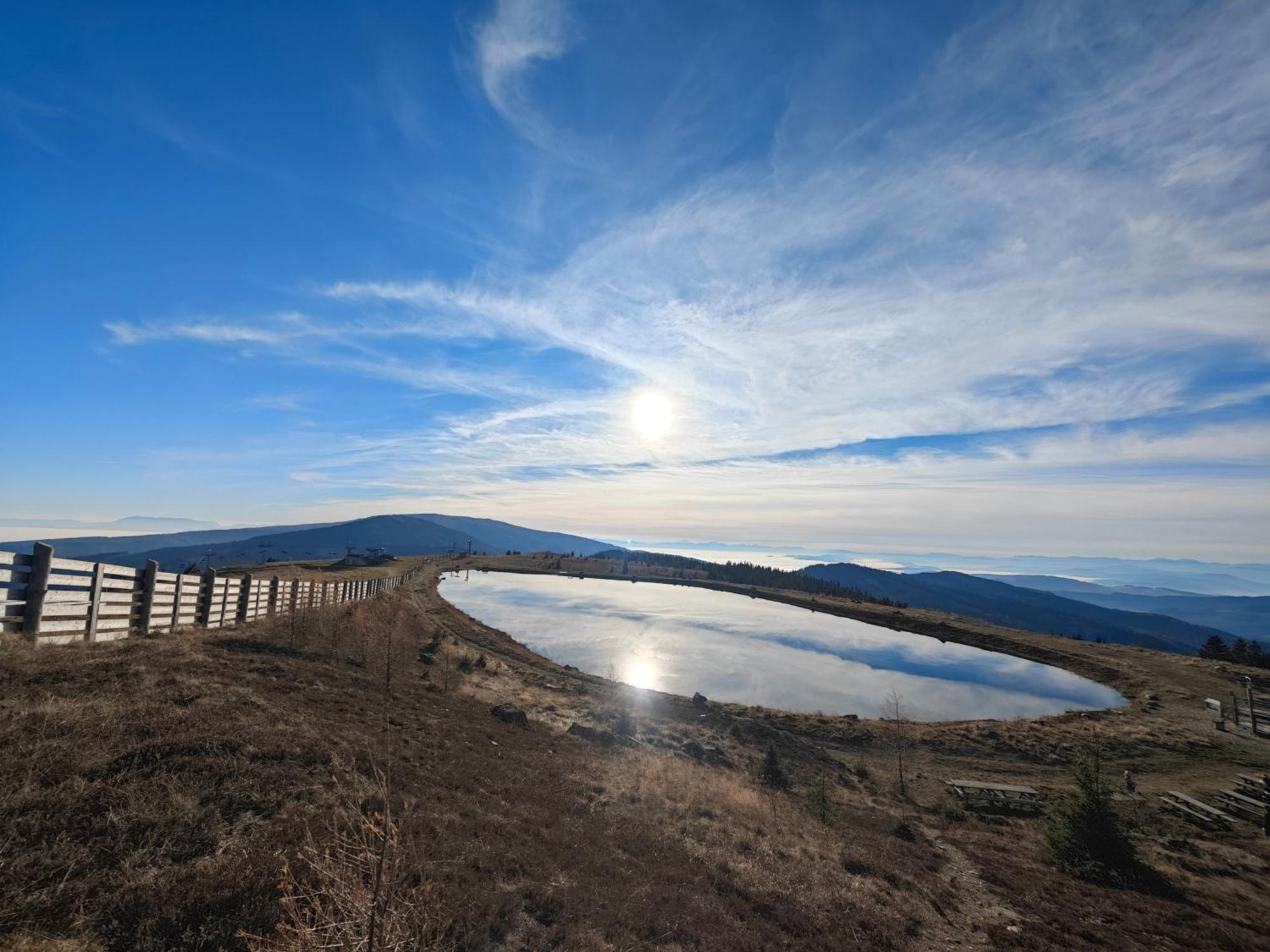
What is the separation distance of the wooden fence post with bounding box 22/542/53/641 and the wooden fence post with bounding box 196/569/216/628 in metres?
7.77

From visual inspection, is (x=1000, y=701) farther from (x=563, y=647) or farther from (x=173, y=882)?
(x=173, y=882)

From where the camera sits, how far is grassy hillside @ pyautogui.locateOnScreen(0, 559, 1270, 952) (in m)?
5.69

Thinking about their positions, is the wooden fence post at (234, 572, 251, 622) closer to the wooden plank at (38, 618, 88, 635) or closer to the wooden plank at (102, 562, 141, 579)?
the wooden plank at (102, 562, 141, 579)

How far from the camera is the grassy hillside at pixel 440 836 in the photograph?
569cm

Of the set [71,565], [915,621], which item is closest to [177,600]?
[71,565]

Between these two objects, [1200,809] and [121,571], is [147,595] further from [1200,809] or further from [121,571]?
[1200,809]

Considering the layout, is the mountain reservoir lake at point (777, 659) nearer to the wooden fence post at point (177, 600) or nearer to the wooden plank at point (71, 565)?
the wooden fence post at point (177, 600)

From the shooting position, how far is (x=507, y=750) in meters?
17.2

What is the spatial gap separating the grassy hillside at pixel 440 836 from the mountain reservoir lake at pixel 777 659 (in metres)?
25.4

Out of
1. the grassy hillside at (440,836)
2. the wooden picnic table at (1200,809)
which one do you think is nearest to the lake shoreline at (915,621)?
the wooden picnic table at (1200,809)

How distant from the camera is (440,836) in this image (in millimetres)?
9398

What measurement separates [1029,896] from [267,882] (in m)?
18.9

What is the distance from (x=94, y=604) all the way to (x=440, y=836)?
39.6ft

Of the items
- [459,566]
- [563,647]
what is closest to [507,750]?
[563,647]
